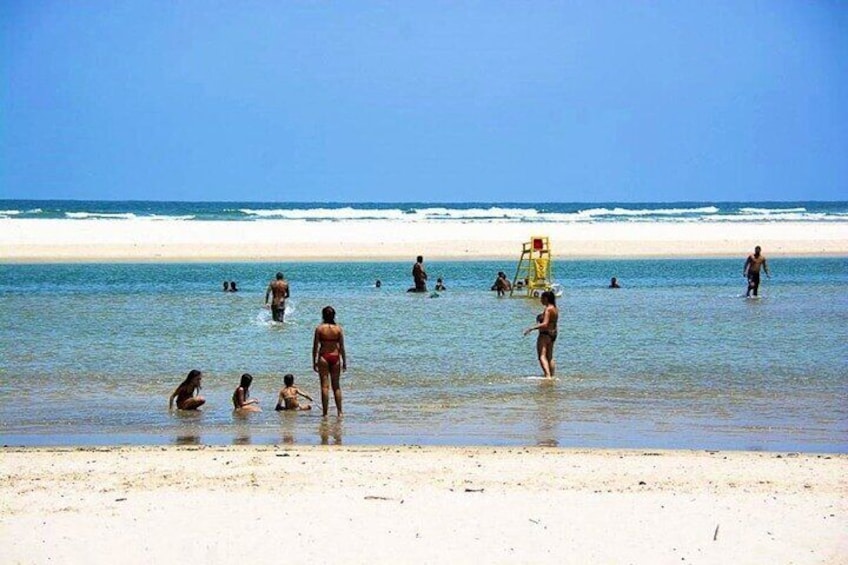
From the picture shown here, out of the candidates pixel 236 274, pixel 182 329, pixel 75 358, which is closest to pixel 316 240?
pixel 236 274

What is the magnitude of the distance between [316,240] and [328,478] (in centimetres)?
4639

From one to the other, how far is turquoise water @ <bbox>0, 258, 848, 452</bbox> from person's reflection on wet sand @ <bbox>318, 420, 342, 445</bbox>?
43 millimetres

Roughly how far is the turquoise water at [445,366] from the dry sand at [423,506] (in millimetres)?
1376

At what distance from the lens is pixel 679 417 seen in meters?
12.7

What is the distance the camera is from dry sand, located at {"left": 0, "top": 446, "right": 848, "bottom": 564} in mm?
7250

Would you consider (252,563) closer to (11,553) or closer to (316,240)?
(11,553)

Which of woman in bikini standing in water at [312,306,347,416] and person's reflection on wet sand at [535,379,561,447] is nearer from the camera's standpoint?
person's reflection on wet sand at [535,379,561,447]

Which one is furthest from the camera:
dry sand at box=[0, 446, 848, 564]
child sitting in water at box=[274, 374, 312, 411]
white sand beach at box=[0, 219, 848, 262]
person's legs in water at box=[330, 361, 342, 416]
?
white sand beach at box=[0, 219, 848, 262]

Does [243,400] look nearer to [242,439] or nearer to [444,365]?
[242,439]

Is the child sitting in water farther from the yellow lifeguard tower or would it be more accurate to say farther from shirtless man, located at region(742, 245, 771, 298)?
shirtless man, located at region(742, 245, 771, 298)

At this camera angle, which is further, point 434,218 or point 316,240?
point 434,218

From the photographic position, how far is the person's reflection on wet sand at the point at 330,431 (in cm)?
1137

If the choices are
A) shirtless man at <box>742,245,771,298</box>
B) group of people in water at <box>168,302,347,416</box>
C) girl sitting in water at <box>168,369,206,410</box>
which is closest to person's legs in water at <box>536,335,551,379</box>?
group of people in water at <box>168,302,347,416</box>

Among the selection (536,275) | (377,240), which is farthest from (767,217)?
(536,275)
